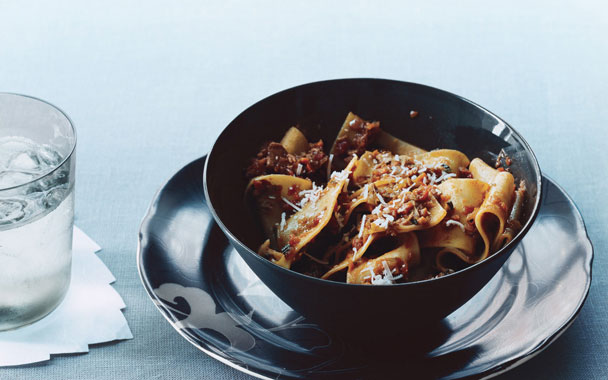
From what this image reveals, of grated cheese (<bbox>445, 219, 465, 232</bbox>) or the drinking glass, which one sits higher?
grated cheese (<bbox>445, 219, 465, 232</bbox>)

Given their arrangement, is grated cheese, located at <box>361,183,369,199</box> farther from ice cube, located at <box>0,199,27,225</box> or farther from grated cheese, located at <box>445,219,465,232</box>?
ice cube, located at <box>0,199,27,225</box>

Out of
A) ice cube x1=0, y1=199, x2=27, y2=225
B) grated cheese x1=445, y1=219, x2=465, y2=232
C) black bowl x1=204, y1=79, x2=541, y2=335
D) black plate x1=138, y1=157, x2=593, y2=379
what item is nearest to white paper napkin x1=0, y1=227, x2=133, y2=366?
black plate x1=138, y1=157, x2=593, y2=379

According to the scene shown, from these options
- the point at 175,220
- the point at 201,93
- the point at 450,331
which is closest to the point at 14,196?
the point at 175,220

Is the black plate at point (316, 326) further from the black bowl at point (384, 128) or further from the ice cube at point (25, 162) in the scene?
the ice cube at point (25, 162)

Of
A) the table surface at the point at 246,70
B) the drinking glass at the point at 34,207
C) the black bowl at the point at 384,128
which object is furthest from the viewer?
the table surface at the point at 246,70

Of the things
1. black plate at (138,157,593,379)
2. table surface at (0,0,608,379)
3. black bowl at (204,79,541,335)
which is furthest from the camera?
table surface at (0,0,608,379)

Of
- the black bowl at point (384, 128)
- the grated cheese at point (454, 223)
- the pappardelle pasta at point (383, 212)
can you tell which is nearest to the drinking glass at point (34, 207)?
the black bowl at point (384, 128)
